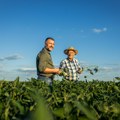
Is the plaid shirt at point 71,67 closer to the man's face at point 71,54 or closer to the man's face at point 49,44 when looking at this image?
the man's face at point 71,54

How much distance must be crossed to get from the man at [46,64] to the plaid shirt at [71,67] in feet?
4.29

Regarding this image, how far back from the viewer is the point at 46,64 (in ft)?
Result: 31.3

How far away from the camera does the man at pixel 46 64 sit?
9.34 meters

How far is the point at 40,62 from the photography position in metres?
9.45

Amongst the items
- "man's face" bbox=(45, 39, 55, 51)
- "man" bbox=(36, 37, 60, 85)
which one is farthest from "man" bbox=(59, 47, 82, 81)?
"man's face" bbox=(45, 39, 55, 51)

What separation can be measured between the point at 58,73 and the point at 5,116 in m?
7.79

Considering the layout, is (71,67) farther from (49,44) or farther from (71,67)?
(49,44)

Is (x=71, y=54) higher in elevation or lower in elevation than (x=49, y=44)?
lower

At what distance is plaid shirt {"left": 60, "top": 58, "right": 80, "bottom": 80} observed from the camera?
1101cm

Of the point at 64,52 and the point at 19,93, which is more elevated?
the point at 64,52

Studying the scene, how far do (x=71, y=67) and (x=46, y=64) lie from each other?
1847 millimetres

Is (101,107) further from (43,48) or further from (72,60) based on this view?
(72,60)

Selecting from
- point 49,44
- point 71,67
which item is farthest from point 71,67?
point 49,44

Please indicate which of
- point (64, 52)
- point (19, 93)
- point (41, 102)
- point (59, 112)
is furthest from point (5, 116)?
point (64, 52)
